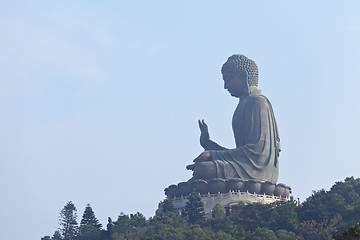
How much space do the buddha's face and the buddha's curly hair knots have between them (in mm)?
298

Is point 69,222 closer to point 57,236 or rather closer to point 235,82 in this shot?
point 57,236

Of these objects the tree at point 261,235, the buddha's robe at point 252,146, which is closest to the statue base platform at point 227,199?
the buddha's robe at point 252,146

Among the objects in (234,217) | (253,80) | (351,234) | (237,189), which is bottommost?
(351,234)

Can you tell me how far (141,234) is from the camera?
3122cm

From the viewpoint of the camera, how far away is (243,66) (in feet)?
148

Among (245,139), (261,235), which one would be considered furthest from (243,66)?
(261,235)

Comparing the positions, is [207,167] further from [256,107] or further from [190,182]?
[256,107]

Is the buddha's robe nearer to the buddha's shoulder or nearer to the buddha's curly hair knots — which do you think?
the buddha's shoulder

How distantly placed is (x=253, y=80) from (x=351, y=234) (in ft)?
108

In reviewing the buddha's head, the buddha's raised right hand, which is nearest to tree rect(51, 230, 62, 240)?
the buddha's raised right hand

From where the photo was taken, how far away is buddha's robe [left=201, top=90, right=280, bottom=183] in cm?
4116

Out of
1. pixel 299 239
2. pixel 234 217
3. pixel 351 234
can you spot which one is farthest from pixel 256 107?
pixel 351 234

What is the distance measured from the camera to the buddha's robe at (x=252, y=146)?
41156 millimetres

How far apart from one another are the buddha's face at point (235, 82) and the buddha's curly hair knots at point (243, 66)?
30cm
